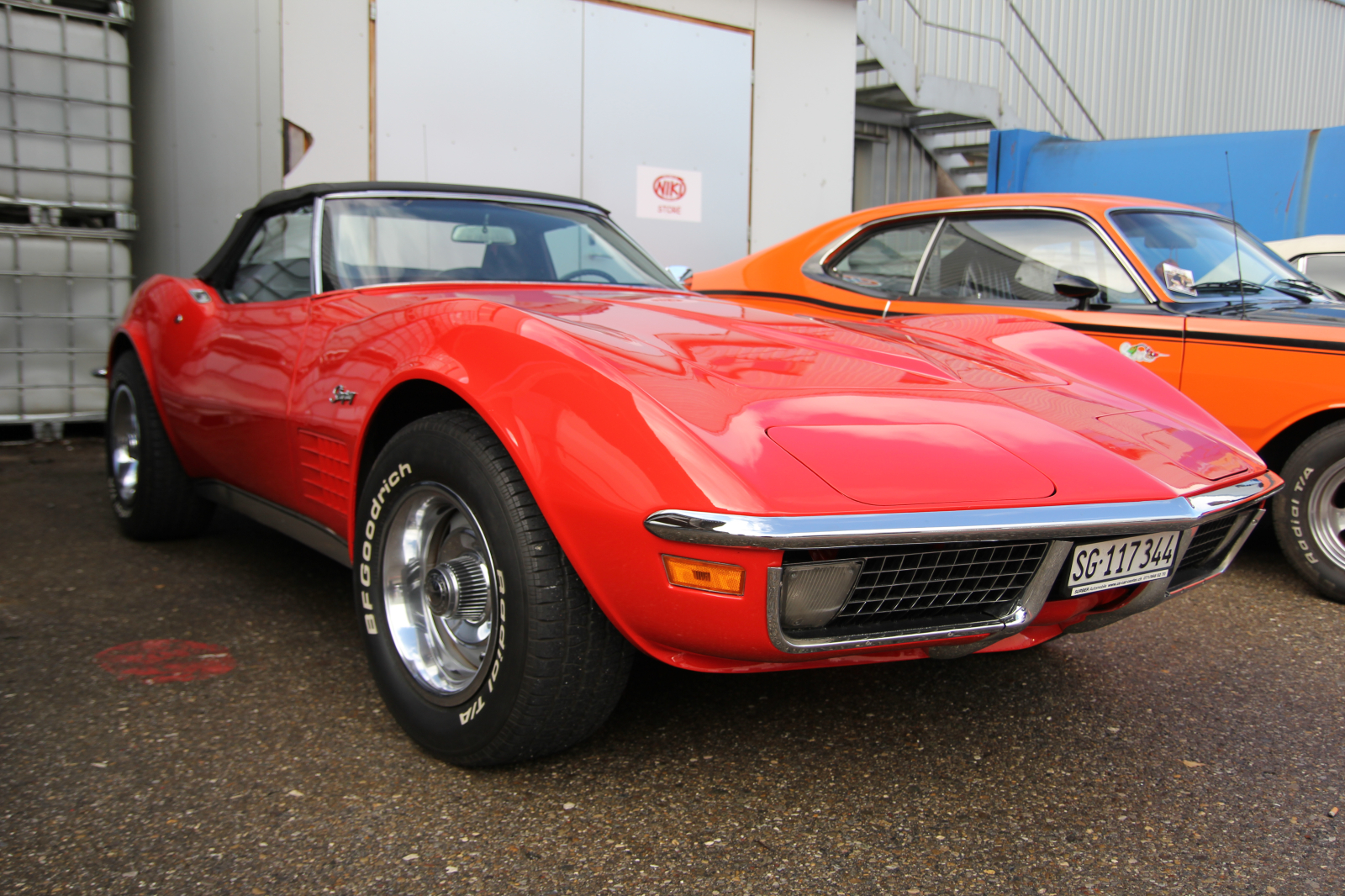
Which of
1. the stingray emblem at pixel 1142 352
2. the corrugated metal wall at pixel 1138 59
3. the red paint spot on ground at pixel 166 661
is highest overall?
the corrugated metal wall at pixel 1138 59

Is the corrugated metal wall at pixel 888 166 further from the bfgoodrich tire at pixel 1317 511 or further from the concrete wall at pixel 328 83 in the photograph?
the bfgoodrich tire at pixel 1317 511

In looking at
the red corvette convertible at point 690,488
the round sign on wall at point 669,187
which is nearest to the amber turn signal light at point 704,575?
the red corvette convertible at point 690,488

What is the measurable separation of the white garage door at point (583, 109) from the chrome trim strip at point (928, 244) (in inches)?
102

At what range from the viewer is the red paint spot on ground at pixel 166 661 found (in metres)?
2.39

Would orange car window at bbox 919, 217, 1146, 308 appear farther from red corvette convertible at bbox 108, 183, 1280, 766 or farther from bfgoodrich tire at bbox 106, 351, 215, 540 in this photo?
bfgoodrich tire at bbox 106, 351, 215, 540

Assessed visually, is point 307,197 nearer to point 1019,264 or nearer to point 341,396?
point 341,396

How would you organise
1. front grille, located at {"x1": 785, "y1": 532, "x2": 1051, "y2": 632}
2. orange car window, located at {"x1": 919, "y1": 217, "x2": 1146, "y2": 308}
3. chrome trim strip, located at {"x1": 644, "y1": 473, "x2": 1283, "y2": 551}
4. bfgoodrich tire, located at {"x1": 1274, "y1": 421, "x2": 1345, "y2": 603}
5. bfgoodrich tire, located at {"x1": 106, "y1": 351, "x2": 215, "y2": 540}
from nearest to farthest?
chrome trim strip, located at {"x1": 644, "y1": 473, "x2": 1283, "y2": 551}, front grille, located at {"x1": 785, "y1": 532, "x2": 1051, "y2": 632}, bfgoodrich tire, located at {"x1": 1274, "y1": 421, "x2": 1345, "y2": 603}, bfgoodrich tire, located at {"x1": 106, "y1": 351, "x2": 215, "y2": 540}, orange car window, located at {"x1": 919, "y1": 217, "x2": 1146, "y2": 308}

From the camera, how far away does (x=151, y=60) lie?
6.12 m

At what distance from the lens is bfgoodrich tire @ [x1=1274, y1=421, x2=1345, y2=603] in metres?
3.20

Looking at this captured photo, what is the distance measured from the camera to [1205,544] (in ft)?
6.73

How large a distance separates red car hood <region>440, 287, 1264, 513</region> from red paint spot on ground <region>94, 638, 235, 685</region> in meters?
1.15

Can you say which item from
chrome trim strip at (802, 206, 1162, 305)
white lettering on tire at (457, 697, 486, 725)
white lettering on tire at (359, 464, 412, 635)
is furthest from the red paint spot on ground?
chrome trim strip at (802, 206, 1162, 305)

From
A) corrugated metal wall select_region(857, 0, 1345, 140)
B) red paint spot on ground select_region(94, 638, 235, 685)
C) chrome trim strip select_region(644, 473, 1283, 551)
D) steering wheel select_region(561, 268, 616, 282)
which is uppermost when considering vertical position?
corrugated metal wall select_region(857, 0, 1345, 140)

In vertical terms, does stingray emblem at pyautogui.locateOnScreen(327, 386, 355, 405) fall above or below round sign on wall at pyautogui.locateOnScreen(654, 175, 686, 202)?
below
